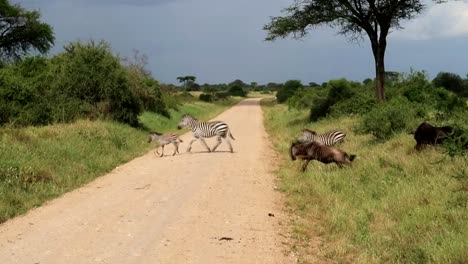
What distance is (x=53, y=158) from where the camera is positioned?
14.4m

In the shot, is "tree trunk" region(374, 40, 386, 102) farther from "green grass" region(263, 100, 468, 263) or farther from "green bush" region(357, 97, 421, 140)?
"green grass" region(263, 100, 468, 263)

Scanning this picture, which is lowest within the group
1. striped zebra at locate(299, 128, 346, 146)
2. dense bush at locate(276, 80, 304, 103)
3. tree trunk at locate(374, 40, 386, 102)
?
dense bush at locate(276, 80, 304, 103)

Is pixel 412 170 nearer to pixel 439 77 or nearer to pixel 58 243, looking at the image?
pixel 58 243

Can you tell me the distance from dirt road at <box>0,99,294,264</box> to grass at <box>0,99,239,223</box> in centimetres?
46

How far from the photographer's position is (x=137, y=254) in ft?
24.1

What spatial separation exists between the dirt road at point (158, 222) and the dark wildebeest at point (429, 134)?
3.64 metres

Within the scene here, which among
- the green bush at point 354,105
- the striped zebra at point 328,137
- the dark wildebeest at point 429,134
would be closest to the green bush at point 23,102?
the striped zebra at point 328,137

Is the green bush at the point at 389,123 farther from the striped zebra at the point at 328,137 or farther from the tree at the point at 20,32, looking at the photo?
the tree at the point at 20,32

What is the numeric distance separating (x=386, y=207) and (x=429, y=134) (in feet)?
15.3

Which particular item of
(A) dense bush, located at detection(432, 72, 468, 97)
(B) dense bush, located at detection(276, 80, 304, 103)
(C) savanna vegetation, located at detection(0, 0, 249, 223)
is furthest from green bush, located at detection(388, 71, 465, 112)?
(B) dense bush, located at detection(276, 80, 304, 103)

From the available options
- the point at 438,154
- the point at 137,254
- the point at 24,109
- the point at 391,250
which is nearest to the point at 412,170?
the point at 438,154

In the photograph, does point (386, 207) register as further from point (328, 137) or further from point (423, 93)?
point (423, 93)

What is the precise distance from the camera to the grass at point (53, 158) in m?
11.1

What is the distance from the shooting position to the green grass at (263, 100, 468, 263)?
721 centimetres
